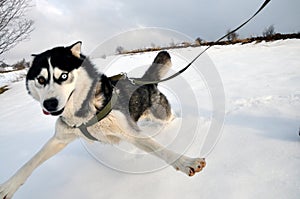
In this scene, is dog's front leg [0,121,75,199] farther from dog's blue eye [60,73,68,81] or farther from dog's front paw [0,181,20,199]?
dog's blue eye [60,73,68,81]

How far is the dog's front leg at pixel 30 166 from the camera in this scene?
5.83 feet

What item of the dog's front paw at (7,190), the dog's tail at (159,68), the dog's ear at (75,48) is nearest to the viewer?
the dog's front paw at (7,190)

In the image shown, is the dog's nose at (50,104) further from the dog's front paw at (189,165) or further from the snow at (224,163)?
the dog's front paw at (189,165)

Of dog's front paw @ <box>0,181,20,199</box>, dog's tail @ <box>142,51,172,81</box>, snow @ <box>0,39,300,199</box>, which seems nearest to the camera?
snow @ <box>0,39,300,199</box>

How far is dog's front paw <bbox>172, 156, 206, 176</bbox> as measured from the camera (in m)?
1.62

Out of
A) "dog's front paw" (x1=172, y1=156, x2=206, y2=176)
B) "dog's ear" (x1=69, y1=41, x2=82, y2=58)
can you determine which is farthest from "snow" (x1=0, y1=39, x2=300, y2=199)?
"dog's ear" (x1=69, y1=41, x2=82, y2=58)

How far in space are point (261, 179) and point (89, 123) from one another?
1.29 metres

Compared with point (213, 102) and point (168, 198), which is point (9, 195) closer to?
point (168, 198)

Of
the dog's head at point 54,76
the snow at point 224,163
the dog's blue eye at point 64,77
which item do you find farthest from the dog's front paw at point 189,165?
the dog's blue eye at point 64,77

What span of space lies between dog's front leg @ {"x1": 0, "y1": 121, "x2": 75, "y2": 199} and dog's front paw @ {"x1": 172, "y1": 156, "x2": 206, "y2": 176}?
37.7 inches

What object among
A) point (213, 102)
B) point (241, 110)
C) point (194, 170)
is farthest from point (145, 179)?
point (213, 102)

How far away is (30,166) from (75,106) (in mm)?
577

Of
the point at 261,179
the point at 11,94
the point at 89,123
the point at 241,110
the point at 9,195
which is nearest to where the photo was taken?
the point at 261,179

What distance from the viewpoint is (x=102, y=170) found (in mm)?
2223
